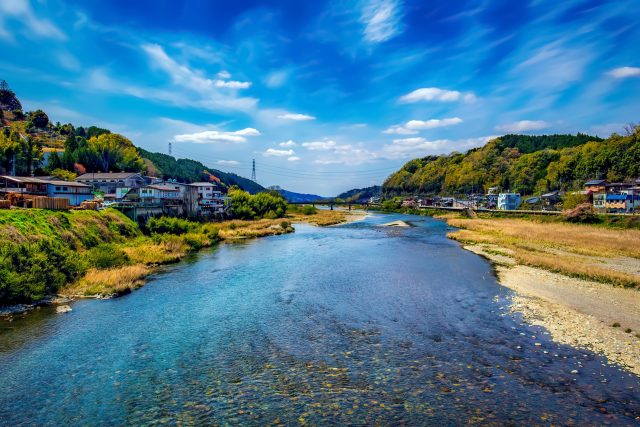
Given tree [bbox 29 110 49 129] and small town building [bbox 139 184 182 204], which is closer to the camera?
small town building [bbox 139 184 182 204]

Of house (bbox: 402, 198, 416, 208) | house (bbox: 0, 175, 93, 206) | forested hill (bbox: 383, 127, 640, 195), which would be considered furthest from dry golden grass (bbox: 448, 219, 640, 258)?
house (bbox: 402, 198, 416, 208)

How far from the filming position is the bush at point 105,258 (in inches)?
1151

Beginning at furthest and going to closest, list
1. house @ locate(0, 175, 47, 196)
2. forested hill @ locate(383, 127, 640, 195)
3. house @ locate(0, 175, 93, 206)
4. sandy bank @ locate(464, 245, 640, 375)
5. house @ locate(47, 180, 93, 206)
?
forested hill @ locate(383, 127, 640, 195), house @ locate(47, 180, 93, 206), house @ locate(0, 175, 93, 206), house @ locate(0, 175, 47, 196), sandy bank @ locate(464, 245, 640, 375)

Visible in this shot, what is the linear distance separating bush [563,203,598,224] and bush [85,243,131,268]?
79.4 metres

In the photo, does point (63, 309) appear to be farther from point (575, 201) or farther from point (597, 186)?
point (597, 186)

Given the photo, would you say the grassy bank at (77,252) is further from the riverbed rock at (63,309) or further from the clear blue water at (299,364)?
the clear blue water at (299,364)

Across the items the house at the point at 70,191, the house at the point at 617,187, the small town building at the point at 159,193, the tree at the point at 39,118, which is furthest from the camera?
the tree at the point at 39,118

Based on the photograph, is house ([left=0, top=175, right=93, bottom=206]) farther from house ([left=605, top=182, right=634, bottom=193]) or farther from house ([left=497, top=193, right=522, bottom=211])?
house ([left=605, top=182, right=634, bottom=193])

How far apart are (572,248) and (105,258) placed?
49391 mm

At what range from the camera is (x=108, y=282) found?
Result: 26.2 metres

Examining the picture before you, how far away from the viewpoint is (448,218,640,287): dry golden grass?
97.4ft

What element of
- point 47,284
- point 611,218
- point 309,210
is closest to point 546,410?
point 47,284

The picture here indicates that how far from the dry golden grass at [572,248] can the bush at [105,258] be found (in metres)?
36.6

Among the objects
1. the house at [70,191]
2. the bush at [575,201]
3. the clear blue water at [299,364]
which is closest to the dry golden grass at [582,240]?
the bush at [575,201]
